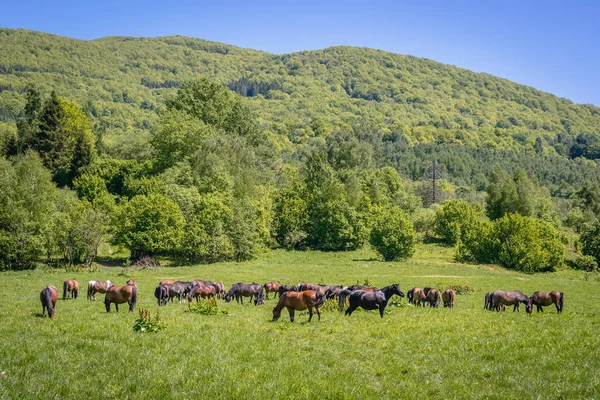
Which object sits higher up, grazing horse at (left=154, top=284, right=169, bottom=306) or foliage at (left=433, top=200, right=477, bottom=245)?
foliage at (left=433, top=200, right=477, bottom=245)

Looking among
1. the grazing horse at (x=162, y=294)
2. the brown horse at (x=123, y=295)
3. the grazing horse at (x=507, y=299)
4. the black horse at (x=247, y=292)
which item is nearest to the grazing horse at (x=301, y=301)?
the brown horse at (x=123, y=295)

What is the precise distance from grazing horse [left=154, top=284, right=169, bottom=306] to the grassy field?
14.4 ft

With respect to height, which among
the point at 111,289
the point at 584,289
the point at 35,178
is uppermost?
the point at 35,178

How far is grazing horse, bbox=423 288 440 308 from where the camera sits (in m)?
32.0

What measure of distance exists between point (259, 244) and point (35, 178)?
→ 3565 cm

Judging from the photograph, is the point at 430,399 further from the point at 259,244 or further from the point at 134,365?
the point at 259,244

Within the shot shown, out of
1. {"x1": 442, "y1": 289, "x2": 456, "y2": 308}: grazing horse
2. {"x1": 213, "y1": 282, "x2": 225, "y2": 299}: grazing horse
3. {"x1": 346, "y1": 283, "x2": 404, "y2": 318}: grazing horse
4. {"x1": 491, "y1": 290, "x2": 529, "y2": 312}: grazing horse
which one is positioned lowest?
{"x1": 213, "y1": 282, "x2": 225, "y2": 299}: grazing horse

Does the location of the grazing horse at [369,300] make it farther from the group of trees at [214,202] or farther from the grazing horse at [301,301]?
the group of trees at [214,202]

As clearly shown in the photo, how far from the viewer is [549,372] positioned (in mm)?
13219

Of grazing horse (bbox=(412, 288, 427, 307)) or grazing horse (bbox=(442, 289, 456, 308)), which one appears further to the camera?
grazing horse (bbox=(412, 288, 427, 307))

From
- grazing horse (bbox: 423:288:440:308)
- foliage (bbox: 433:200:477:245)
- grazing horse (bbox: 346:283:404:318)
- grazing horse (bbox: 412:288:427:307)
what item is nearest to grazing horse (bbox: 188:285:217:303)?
grazing horse (bbox: 346:283:404:318)

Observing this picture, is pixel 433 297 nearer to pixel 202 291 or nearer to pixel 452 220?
pixel 202 291

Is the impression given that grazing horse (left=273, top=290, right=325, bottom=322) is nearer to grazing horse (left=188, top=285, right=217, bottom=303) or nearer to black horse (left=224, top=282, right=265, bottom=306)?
black horse (left=224, top=282, right=265, bottom=306)

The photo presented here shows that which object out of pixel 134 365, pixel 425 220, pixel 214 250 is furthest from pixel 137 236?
pixel 425 220
